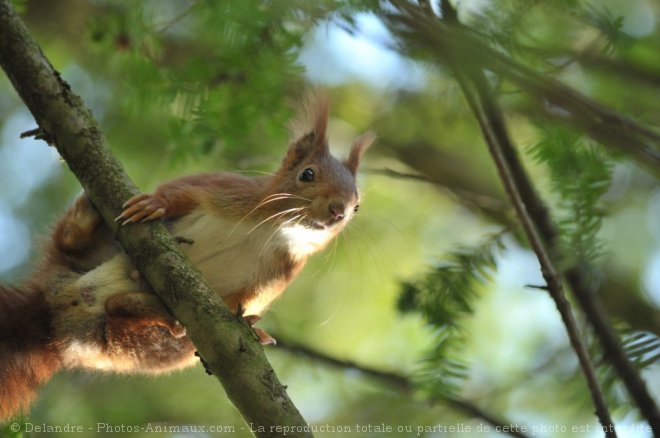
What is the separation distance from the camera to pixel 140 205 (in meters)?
2.26

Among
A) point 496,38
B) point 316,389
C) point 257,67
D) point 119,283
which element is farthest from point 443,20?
point 316,389

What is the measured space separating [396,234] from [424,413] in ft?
5.80

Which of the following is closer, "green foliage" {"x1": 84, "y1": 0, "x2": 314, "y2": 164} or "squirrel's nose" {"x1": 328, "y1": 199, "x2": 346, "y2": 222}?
"green foliage" {"x1": 84, "y1": 0, "x2": 314, "y2": 164}

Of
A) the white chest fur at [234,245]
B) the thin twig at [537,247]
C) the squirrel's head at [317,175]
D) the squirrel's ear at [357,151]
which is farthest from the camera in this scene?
the squirrel's ear at [357,151]

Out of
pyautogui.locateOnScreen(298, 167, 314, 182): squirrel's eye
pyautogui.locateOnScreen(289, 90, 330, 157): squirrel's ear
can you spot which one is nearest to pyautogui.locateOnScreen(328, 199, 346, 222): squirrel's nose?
pyautogui.locateOnScreen(298, 167, 314, 182): squirrel's eye

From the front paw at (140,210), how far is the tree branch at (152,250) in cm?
2

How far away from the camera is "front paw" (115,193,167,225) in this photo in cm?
220

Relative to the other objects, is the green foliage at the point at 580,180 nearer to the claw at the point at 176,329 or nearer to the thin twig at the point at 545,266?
the thin twig at the point at 545,266

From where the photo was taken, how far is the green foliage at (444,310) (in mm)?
2568

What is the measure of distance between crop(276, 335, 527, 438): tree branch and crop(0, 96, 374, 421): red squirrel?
0.34 m

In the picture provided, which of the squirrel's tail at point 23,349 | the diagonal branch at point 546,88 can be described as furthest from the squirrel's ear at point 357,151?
the diagonal branch at point 546,88

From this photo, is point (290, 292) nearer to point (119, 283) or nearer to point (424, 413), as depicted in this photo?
point (424, 413)

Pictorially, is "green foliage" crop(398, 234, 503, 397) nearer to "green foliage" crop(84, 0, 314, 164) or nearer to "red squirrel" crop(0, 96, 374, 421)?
"red squirrel" crop(0, 96, 374, 421)

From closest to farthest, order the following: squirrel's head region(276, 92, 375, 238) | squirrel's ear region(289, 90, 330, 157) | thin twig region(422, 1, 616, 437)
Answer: thin twig region(422, 1, 616, 437)
squirrel's head region(276, 92, 375, 238)
squirrel's ear region(289, 90, 330, 157)
